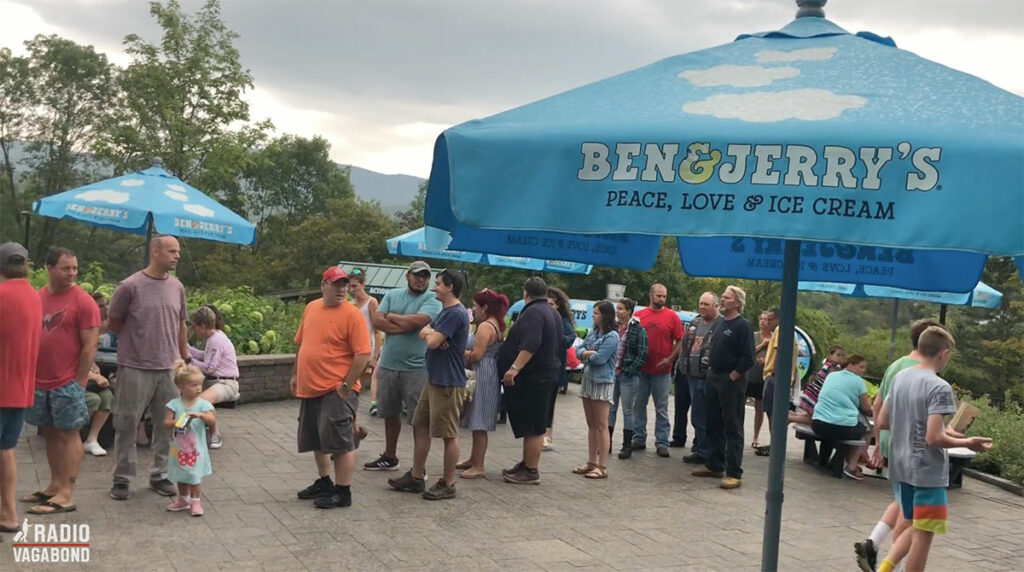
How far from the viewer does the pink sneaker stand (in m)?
6.74

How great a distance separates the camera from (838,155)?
302 centimetres

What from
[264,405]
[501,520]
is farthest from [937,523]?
[264,405]

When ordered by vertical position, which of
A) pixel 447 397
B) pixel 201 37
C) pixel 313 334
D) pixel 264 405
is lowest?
pixel 264 405

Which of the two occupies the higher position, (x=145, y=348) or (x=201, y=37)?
(x=201, y=37)

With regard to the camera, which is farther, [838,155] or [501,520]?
[501,520]

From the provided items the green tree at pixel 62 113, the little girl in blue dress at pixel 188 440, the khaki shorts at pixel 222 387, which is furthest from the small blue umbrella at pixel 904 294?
the green tree at pixel 62 113

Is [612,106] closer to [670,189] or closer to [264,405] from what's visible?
[670,189]

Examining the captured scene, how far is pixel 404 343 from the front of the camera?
8281 millimetres

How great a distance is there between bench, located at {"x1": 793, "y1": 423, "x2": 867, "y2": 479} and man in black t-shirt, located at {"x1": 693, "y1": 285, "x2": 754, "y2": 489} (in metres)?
1.45

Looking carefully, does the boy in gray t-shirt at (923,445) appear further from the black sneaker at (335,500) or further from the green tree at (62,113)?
the green tree at (62,113)

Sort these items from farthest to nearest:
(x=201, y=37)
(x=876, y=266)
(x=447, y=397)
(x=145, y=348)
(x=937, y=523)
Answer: (x=201, y=37)
(x=447, y=397)
(x=145, y=348)
(x=937, y=523)
(x=876, y=266)

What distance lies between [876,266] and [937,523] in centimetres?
176

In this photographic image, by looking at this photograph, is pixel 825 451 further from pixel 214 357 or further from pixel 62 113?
pixel 62 113

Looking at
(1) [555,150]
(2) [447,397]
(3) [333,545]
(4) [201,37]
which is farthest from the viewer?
(4) [201,37]
